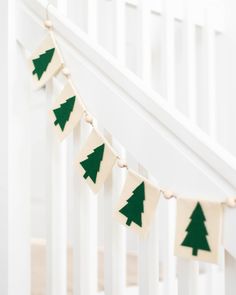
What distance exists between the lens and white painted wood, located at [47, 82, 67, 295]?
3.36 ft

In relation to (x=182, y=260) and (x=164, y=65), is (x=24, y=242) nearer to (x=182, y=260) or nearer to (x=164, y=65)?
(x=182, y=260)

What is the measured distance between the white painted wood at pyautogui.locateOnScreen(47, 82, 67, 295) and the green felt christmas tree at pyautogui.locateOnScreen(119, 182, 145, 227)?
0.84ft

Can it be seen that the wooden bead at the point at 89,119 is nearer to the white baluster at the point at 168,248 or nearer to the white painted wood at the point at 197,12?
the white baluster at the point at 168,248

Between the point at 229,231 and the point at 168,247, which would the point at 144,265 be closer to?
the point at 229,231

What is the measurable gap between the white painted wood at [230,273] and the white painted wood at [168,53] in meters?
0.74

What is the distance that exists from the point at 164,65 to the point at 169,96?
10 cm

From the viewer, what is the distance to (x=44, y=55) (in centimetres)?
103

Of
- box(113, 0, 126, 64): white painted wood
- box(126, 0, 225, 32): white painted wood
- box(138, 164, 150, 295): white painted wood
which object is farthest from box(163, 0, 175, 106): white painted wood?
box(138, 164, 150, 295): white painted wood

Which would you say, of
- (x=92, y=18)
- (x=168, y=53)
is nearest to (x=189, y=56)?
(x=168, y=53)

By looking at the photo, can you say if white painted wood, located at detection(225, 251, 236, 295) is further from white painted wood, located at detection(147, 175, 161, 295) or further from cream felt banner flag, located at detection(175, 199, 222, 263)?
white painted wood, located at detection(147, 175, 161, 295)

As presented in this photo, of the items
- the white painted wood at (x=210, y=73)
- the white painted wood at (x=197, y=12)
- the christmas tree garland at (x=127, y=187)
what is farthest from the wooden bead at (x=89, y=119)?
the white painted wood at (x=210, y=73)

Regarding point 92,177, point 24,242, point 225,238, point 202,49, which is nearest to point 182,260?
point 225,238

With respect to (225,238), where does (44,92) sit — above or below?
above

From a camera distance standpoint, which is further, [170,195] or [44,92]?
[44,92]
